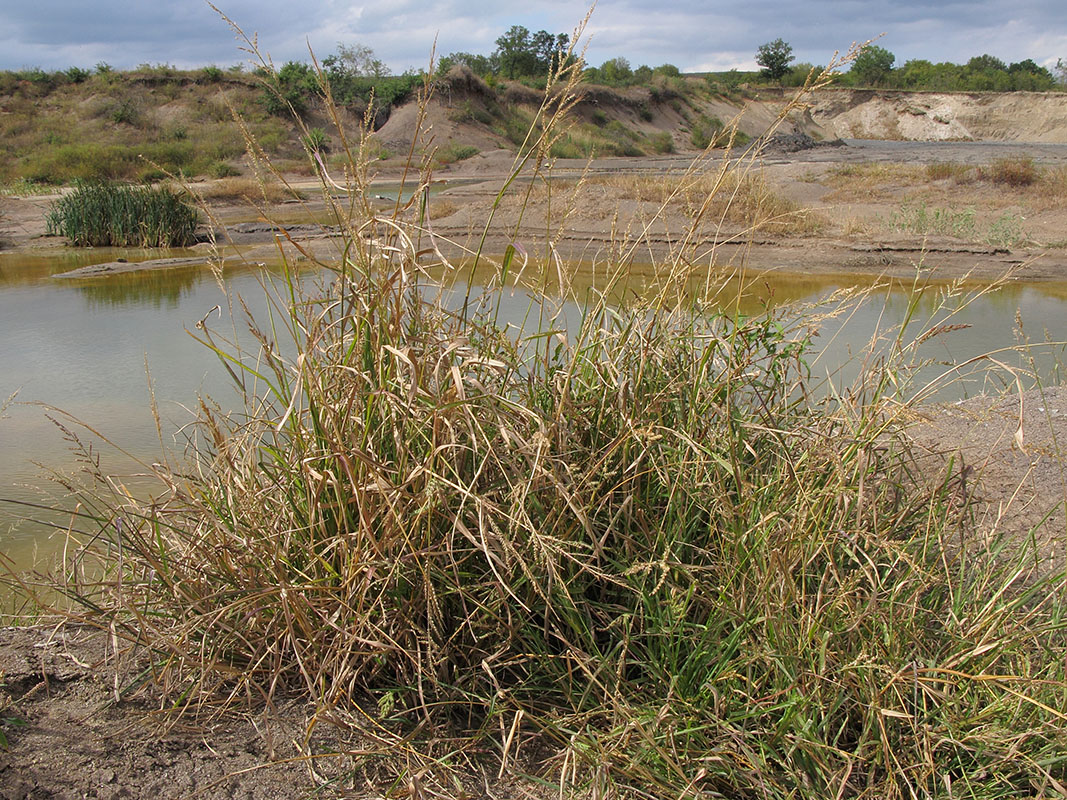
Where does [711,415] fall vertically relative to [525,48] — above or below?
below

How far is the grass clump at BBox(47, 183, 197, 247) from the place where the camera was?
1347 cm

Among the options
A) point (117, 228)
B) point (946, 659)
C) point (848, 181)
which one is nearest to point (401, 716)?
point (946, 659)

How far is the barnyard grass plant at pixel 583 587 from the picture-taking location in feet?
5.26

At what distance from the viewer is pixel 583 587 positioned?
182 centimetres

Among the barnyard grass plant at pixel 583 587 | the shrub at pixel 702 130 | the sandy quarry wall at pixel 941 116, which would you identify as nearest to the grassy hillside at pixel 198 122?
the shrub at pixel 702 130

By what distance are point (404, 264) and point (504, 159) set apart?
100ft

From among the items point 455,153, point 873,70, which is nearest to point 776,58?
point 873,70

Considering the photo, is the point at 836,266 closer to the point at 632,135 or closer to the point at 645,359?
the point at 645,359

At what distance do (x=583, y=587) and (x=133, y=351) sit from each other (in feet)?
20.7

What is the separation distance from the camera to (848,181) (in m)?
16.6

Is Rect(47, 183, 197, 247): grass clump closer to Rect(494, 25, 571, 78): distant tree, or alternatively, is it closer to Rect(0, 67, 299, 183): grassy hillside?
Rect(0, 67, 299, 183): grassy hillside

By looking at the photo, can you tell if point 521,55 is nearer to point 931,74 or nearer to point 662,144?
point 662,144

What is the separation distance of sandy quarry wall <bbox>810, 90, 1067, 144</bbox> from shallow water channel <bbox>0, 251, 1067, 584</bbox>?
2225 inches

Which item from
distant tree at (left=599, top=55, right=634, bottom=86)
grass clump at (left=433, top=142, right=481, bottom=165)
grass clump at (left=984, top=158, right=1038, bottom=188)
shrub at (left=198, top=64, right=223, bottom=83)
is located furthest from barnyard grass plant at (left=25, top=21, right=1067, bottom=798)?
distant tree at (left=599, top=55, right=634, bottom=86)
